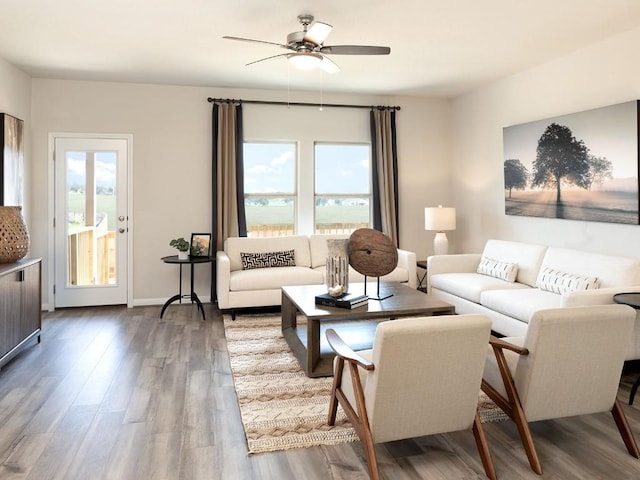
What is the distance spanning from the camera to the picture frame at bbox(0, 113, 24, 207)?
15.1ft

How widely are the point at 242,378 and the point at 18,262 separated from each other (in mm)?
2093

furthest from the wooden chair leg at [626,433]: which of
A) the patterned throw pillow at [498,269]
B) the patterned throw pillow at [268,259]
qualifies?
the patterned throw pillow at [268,259]

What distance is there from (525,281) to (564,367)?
260 cm

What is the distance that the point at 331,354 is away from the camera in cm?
374

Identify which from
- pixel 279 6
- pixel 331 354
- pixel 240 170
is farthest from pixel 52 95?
pixel 331 354

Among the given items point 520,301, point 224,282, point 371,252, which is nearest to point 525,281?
point 520,301

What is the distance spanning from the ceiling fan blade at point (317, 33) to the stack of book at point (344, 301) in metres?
1.86

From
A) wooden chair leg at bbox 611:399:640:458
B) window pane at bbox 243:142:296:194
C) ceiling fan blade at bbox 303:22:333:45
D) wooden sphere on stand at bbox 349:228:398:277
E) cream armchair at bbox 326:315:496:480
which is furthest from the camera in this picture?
window pane at bbox 243:142:296:194

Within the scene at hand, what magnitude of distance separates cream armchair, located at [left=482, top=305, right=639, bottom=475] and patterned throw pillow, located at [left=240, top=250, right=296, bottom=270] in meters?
3.52

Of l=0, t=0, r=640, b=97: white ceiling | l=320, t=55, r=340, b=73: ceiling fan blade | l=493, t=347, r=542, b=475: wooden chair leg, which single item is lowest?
l=493, t=347, r=542, b=475: wooden chair leg

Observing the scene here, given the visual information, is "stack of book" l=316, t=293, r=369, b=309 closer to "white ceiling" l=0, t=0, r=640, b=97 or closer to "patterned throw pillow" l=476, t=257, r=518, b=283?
"patterned throw pillow" l=476, t=257, r=518, b=283

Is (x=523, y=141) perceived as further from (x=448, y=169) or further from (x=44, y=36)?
(x=44, y=36)

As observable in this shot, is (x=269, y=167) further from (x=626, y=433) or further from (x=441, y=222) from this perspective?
(x=626, y=433)

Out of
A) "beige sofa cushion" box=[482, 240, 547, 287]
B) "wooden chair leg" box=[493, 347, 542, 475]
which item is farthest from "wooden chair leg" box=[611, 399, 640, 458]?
"beige sofa cushion" box=[482, 240, 547, 287]
